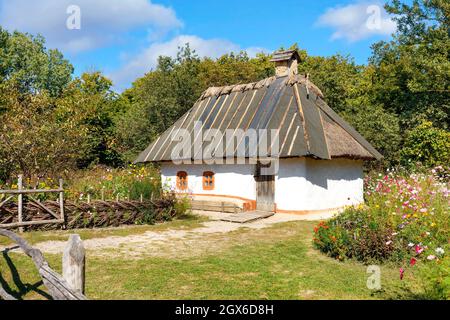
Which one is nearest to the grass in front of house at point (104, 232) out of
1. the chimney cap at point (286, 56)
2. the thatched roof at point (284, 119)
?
the thatched roof at point (284, 119)

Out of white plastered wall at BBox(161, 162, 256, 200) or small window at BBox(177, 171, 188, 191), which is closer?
white plastered wall at BBox(161, 162, 256, 200)

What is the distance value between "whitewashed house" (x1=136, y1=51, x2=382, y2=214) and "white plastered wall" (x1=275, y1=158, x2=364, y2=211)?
5 cm

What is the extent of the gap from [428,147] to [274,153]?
1024 cm

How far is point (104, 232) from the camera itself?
12867mm

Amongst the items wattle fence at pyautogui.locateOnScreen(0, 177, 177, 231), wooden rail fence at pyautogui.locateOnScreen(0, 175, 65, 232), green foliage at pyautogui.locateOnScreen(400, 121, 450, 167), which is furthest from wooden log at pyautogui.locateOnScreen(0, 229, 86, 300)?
green foliage at pyautogui.locateOnScreen(400, 121, 450, 167)

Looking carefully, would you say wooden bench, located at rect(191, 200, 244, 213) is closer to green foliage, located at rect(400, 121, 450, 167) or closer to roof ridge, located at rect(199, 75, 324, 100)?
roof ridge, located at rect(199, 75, 324, 100)

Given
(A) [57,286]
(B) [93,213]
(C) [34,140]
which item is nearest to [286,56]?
(C) [34,140]

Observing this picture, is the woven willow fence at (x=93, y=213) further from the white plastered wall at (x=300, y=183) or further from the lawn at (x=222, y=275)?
the lawn at (x=222, y=275)

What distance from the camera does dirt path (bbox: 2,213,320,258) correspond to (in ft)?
33.6

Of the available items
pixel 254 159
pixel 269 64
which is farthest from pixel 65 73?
pixel 254 159

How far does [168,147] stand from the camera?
2292 centimetres

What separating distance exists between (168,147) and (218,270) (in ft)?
49.8

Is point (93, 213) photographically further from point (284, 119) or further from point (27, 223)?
point (284, 119)
